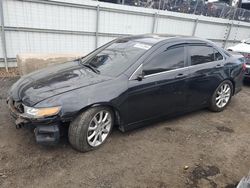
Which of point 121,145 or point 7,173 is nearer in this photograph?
point 7,173

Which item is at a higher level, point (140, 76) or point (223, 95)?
point (140, 76)

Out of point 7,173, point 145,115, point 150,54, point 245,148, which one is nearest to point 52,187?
point 7,173

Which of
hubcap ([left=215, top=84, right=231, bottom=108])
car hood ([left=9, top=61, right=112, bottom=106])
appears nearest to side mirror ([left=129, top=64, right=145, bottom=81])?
car hood ([left=9, top=61, right=112, bottom=106])

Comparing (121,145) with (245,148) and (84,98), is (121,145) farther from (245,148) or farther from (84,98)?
(245,148)

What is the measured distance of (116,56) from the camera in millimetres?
3861

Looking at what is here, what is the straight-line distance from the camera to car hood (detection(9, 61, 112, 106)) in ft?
9.92

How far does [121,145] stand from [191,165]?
1031mm

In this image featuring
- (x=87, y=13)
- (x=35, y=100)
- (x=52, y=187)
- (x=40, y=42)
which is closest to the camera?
(x=52, y=187)

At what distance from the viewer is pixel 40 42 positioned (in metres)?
7.29

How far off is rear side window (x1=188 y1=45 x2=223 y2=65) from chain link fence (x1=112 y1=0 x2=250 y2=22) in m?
5.32

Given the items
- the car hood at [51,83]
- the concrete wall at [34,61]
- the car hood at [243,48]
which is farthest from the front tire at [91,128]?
the car hood at [243,48]

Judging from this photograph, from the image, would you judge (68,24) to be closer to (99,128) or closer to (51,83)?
(51,83)

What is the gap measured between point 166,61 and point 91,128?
5.50 feet

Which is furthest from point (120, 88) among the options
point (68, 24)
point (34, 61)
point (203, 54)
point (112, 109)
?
point (68, 24)
